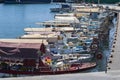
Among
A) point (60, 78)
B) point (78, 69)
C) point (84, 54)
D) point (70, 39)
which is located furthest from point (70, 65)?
point (60, 78)

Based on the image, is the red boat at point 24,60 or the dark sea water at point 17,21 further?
the dark sea water at point 17,21

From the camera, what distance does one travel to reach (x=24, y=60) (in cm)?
3338

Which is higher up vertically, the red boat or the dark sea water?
the red boat

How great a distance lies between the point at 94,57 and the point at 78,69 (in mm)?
7552

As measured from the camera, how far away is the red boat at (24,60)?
3284 cm

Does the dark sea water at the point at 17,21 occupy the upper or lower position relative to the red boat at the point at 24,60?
lower

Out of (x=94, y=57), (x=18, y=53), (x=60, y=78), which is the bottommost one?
(x=94, y=57)

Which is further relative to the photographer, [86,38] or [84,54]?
[86,38]

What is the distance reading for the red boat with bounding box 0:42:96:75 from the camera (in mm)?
32844

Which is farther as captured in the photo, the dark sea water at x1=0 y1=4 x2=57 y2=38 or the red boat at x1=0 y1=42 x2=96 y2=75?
the dark sea water at x1=0 y1=4 x2=57 y2=38

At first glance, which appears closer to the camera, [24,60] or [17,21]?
[24,60]

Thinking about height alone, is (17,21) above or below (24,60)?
below

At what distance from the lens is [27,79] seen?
54.7ft

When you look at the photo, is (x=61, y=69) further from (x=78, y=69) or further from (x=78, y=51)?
(x=78, y=51)
